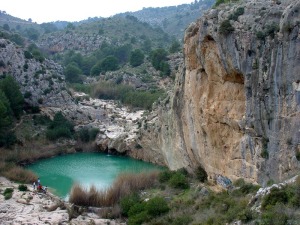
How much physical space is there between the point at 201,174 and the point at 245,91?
8.96 m

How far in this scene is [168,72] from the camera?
199 ft

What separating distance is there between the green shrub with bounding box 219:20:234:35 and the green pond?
573 inches

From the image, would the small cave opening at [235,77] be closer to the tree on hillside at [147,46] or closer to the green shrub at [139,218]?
the green shrub at [139,218]

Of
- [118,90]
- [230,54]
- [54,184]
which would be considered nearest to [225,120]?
[230,54]

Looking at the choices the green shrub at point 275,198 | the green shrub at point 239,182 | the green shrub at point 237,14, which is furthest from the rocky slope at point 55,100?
the green shrub at point 275,198

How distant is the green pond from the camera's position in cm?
3494

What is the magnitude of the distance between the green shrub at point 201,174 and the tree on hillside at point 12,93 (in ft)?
80.6

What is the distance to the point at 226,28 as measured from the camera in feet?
74.5

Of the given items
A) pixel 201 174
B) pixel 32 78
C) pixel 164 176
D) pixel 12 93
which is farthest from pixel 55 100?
pixel 201 174

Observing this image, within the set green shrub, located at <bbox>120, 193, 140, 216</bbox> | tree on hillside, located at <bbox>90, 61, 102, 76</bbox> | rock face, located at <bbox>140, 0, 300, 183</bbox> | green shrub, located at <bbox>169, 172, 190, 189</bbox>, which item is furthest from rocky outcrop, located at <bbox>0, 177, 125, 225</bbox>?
tree on hillside, located at <bbox>90, 61, 102, 76</bbox>

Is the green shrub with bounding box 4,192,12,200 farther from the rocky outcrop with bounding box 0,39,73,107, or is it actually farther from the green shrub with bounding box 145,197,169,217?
the rocky outcrop with bounding box 0,39,73,107

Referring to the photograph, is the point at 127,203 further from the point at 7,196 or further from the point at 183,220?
the point at 7,196

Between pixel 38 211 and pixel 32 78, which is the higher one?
pixel 32 78

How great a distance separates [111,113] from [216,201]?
1492 inches
